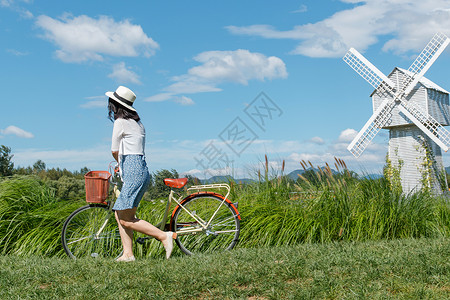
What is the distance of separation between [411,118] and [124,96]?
1529 centimetres

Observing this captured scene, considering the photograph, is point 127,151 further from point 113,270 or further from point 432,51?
point 432,51

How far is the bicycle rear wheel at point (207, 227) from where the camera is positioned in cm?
539

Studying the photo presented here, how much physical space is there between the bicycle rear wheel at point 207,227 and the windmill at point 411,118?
13.4m

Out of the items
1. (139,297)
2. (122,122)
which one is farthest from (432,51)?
(139,297)

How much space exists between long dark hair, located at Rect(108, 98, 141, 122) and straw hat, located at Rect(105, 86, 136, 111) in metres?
0.05

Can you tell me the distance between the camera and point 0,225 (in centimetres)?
643

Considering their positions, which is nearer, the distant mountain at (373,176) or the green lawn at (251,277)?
the green lawn at (251,277)

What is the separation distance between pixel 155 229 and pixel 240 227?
4.33 feet

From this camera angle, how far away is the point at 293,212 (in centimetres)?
614

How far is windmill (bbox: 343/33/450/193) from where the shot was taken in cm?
1741

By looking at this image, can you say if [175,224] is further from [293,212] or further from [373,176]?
[373,176]

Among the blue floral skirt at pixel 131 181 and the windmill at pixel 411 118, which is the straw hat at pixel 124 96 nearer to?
the blue floral skirt at pixel 131 181

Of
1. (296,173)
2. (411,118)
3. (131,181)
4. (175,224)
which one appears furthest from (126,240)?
(411,118)

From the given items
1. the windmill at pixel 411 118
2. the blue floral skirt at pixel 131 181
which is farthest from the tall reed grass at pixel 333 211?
the windmill at pixel 411 118
